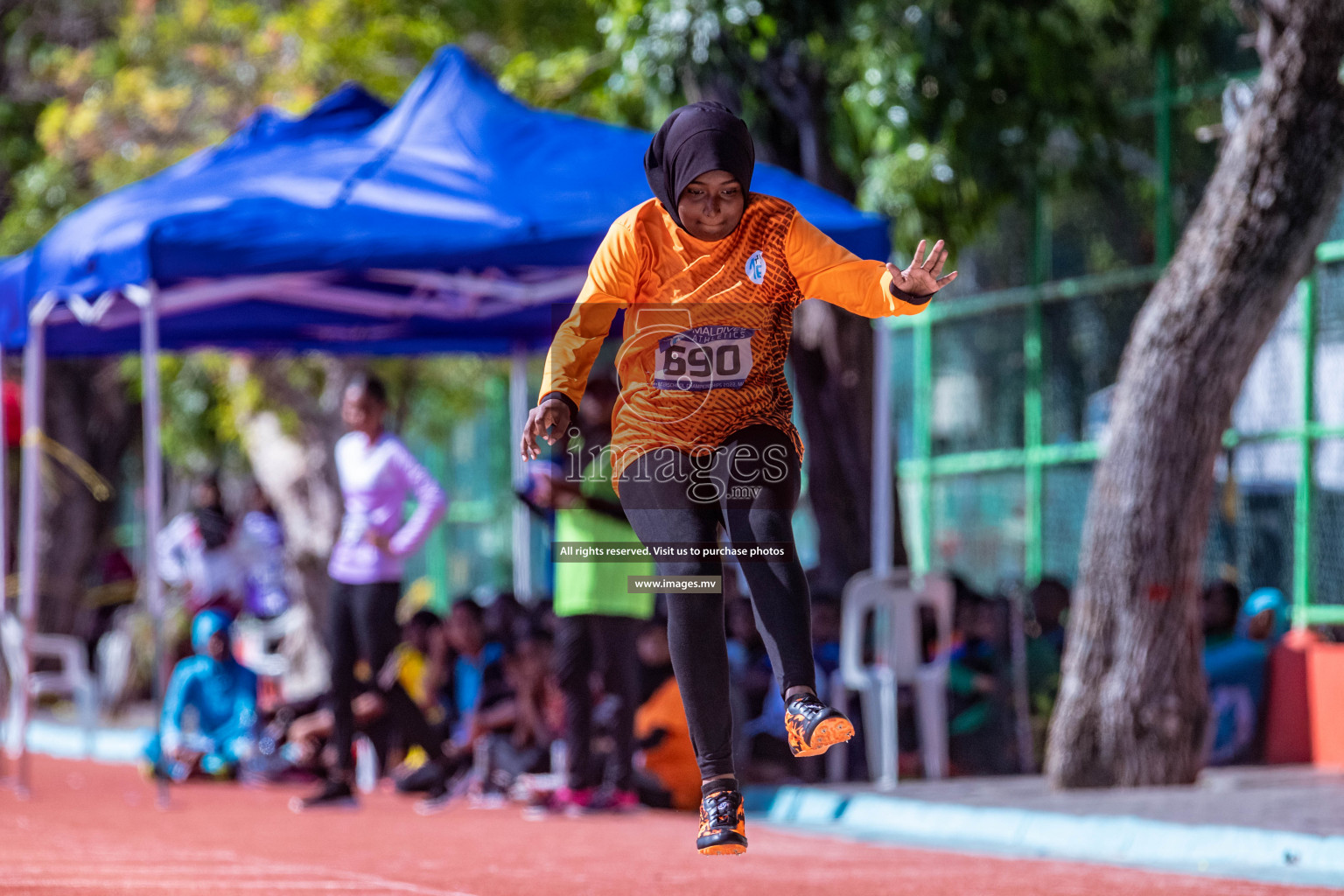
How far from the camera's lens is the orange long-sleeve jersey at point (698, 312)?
4.91 m

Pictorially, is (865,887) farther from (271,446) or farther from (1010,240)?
(271,446)

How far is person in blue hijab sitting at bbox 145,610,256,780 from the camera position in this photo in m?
11.0

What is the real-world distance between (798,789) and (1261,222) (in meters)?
3.57

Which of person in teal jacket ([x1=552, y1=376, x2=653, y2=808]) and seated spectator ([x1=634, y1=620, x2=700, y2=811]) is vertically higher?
person in teal jacket ([x1=552, y1=376, x2=653, y2=808])

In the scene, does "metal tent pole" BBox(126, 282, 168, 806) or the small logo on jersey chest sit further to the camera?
"metal tent pole" BBox(126, 282, 168, 806)

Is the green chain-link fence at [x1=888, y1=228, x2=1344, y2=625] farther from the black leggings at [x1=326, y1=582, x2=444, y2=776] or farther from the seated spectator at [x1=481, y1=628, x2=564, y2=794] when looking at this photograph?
the black leggings at [x1=326, y1=582, x2=444, y2=776]

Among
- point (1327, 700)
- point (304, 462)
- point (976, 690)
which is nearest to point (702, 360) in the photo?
point (976, 690)

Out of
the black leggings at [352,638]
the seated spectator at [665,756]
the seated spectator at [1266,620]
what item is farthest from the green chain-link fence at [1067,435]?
the black leggings at [352,638]

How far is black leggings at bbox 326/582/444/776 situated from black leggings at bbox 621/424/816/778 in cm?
431

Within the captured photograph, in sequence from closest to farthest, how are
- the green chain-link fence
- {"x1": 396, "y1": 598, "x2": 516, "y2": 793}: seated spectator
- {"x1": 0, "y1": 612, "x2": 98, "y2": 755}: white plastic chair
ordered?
{"x1": 396, "y1": 598, "x2": 516, "y2": 793}: seated spectator < {"x1": 0, "y1": 612, "x2": 98, "y2": 755}: white plastic chair < the green chain-link fence

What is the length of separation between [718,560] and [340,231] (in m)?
4.68

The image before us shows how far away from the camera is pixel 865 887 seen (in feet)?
20.7

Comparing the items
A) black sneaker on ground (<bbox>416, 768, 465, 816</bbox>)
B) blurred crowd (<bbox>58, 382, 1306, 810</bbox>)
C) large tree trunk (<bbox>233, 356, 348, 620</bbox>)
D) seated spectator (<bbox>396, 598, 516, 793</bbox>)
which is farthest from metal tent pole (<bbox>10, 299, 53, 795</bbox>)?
large tree trunk (<bbox>233, 356, 348, 620</bbox>)

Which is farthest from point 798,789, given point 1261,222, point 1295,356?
point 1295,356
